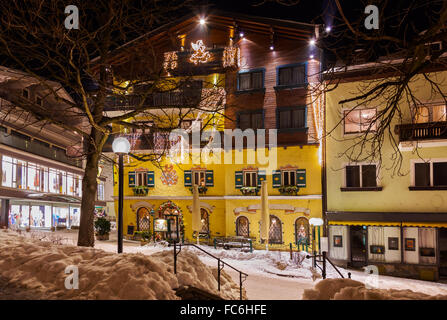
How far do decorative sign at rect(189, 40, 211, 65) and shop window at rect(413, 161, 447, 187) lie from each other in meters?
14.7

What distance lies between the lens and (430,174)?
57.4 feet

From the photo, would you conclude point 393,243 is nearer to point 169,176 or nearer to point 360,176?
point 360,176

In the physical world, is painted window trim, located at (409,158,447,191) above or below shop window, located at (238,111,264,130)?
below

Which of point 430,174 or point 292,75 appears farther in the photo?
point 292,75

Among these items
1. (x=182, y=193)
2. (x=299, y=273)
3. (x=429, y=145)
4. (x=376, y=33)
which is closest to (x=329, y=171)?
(x=429, y=145)

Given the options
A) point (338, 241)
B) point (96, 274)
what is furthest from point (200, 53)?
point (96, 274)

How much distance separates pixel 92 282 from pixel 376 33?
707 cm

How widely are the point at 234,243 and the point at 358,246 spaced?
23.6 ft

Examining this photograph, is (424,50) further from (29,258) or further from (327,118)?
(327,118)

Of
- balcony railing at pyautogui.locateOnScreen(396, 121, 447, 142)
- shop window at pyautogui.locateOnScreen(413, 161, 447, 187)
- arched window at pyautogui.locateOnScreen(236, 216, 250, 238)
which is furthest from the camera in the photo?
arched window at pyautogui.locateOnScreen(236, 216, 250, 238)

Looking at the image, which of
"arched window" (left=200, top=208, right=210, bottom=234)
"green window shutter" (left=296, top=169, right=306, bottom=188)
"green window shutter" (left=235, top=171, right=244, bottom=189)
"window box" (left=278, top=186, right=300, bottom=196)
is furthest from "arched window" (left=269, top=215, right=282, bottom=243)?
"arched window" (left=200, top=208, right=210, bottom=234)

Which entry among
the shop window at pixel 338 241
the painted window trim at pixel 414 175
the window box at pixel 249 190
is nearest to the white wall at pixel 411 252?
the painted window trim at pixel 414 175

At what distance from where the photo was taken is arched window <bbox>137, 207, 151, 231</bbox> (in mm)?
25234

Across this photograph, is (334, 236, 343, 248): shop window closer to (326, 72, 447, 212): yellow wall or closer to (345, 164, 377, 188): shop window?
(326, 72, 447, 212): yellow wall
